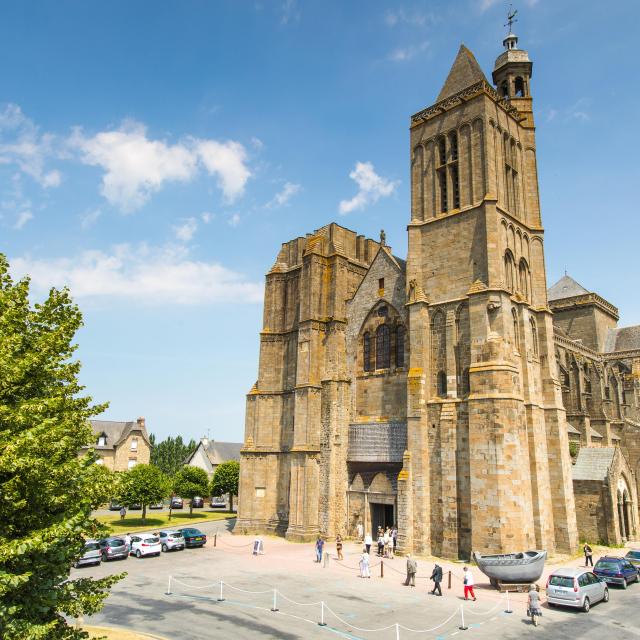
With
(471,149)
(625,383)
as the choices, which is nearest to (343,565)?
(471,149)

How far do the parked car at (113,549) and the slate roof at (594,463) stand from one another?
2873cm

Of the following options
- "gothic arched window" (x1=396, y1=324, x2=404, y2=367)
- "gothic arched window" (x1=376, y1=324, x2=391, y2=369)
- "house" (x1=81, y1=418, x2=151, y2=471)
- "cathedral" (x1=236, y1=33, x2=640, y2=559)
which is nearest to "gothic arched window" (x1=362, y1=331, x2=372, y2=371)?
"cathedral" (x1=236, y1=33, x2=640, y2=559)

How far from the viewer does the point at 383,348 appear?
34.7 m

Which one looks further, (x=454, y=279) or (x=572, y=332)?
(x=572, y=332)

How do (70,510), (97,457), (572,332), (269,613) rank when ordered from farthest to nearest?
(572,332)
(269,613)
(97,457)
(70,510)

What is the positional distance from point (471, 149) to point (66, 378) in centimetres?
2852

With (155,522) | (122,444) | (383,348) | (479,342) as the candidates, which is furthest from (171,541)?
(122,444)

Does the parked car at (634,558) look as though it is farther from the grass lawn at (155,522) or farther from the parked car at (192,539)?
the grass lawn at (155,522)

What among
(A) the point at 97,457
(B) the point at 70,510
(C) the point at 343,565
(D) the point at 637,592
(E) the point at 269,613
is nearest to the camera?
(B) the point at 70,510

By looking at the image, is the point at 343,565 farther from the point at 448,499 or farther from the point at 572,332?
the point at 572,332

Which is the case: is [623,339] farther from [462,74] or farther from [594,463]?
[462,74]

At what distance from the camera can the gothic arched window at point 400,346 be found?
33.6 m

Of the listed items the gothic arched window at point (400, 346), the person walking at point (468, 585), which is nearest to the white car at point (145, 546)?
the gothic arched window at point (400, 346)

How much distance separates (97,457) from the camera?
1059 centimetres
